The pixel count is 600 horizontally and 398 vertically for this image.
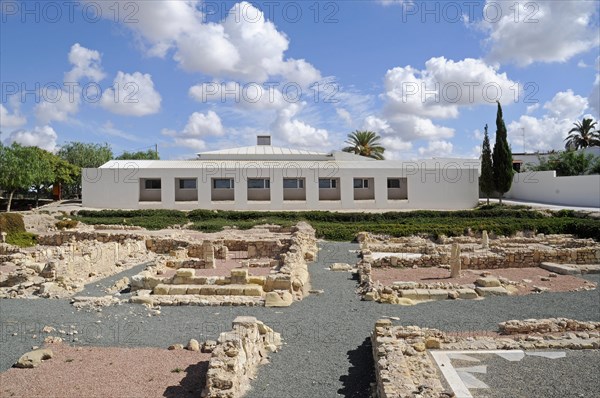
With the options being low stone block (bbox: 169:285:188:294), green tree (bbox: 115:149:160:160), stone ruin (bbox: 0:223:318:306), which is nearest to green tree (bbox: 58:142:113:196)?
green tree (bbox: 115:149:160:160)

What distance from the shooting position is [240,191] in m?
36.2

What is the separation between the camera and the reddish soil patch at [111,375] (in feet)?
22.2

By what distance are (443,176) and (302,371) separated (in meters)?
32.7

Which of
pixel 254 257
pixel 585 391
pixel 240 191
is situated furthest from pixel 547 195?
pixel 585 391

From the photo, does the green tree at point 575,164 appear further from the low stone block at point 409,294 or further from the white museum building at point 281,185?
the low stone block at point 409,294

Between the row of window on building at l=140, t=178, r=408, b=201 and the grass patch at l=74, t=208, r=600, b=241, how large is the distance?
6.66 m

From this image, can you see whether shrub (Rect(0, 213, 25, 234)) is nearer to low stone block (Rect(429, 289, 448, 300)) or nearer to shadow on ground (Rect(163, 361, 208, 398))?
shadow on ground (Rect(163, 361, 208, 398))

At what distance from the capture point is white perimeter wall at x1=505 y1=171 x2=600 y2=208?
34312 millimetres

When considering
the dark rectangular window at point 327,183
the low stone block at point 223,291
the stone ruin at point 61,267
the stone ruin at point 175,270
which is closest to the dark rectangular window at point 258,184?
the dark rectangular window at point 327,183

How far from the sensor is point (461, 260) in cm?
1673

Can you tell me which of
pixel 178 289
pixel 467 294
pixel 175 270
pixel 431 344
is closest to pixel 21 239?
pixel 175 270

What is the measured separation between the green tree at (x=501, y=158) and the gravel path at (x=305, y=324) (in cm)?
2505

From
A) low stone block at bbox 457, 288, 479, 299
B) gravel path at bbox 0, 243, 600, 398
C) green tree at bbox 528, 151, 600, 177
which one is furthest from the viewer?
green tree at bbox 528, 151, 600, 177

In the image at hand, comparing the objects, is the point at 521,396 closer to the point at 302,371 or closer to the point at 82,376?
the point at 302,371
